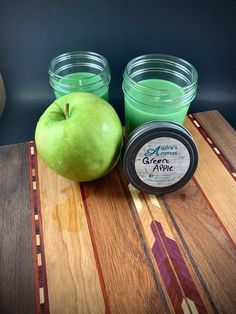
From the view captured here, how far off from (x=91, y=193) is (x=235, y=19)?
1.85ft

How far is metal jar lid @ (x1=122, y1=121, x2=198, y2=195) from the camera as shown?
51 cm

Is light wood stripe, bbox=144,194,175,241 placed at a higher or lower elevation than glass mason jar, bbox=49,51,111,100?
lower

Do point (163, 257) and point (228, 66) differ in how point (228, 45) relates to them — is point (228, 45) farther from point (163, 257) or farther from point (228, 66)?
point (163, 257)

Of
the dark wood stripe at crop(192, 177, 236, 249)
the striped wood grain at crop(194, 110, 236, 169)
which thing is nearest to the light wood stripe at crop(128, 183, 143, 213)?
the dark wood stripe at crop(192, 177, 236, 249)

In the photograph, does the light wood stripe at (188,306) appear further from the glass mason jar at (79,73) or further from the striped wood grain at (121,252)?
the glass mason jar at (79,73)

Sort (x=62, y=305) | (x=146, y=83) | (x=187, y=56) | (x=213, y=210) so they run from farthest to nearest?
1. (x=187, y=56)
2. (x=146, y=83)
3. (x=213, y=210)
4. (x=62, y=305)

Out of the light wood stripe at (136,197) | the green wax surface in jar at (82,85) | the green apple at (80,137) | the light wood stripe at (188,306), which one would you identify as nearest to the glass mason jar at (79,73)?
the green wax surface in jar at (82,85)

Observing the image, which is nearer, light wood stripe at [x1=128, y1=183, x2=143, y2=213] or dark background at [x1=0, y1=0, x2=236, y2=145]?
light wood stripe at [x1=128, y1=183, x2=143, y2=213]

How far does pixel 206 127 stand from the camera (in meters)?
0.73

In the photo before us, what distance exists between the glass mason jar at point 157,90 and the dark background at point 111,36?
85 mm

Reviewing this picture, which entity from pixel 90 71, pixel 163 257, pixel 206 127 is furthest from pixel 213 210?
pixel 90 71

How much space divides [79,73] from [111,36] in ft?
0.41

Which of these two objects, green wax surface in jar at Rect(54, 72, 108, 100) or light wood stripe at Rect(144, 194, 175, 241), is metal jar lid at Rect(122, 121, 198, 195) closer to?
light wood stripe at Rect(144, 194, 175, 241)

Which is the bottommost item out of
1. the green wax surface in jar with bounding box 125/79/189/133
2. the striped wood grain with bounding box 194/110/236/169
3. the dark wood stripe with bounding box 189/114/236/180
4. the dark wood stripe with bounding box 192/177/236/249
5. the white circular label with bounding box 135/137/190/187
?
the dark wood stripe with bounding box 192/177/236/249
